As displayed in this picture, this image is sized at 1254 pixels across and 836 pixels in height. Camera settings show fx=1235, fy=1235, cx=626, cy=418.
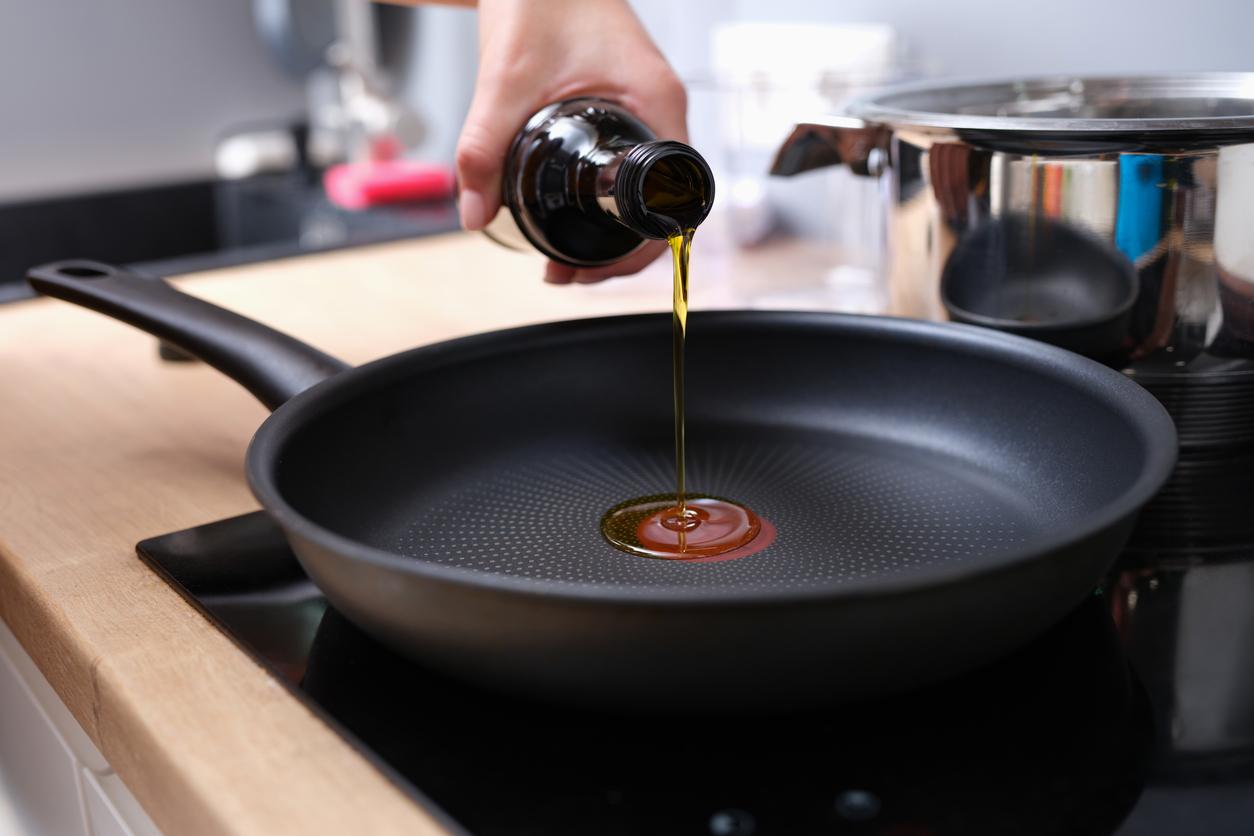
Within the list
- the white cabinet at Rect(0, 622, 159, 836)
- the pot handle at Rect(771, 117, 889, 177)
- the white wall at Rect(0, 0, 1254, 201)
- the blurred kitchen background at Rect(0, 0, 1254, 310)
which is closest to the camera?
the white cabinet at Rect(0, 622, 159, 836)

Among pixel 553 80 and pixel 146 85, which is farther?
pixel 146 85

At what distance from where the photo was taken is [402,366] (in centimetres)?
61

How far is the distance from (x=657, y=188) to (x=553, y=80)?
161 mm

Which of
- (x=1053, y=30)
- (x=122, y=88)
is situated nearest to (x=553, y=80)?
(x=1053, y=30)

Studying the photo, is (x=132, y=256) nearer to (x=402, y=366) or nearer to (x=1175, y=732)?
(x=402, y=366)

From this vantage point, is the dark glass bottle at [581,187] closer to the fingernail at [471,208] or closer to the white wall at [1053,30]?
the fingernail at [471,208]

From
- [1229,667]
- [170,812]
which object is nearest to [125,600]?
[170,812]

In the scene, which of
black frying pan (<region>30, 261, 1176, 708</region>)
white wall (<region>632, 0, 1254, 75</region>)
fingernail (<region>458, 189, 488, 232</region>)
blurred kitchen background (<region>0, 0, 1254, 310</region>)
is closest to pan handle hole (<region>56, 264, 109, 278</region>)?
black frying pan (<region>30, 261, 1176, 708</region>)

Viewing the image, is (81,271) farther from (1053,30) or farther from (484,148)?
(1053,30)

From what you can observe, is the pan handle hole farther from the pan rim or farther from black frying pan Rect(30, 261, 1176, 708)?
the pan rim

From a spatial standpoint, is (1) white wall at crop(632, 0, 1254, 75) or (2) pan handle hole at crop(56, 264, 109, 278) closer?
(2) pan handle hole at crop(56, 264, 109, 278)

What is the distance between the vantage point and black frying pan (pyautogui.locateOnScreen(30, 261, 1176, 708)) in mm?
354

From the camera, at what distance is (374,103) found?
1.73m

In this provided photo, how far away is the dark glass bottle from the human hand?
0.01 meters
